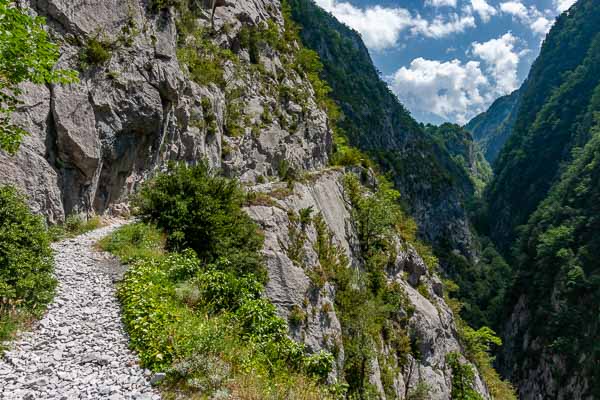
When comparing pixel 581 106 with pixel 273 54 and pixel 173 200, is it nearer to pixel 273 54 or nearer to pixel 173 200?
pixel 273 54

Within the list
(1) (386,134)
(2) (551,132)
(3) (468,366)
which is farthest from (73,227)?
(2) (551,132)

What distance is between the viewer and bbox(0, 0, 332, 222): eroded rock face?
442 inches

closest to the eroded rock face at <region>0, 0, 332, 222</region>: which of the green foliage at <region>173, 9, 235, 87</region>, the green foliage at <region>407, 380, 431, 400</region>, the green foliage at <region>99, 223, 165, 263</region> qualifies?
the green foliage at <region>173, 9, 235, 87</region>

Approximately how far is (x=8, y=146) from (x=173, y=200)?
4775 millimetres

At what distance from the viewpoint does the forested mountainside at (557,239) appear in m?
44.5

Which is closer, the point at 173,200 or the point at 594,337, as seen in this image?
the point at 173,200

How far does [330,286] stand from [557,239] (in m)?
57.3

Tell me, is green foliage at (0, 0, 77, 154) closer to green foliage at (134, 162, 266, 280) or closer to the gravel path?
the gravel path

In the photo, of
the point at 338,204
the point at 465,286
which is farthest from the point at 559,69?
the point at 338,204

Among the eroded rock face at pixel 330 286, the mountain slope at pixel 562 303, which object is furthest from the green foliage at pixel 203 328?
the mountain slope at pixel 562 303

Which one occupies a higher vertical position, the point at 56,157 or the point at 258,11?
the point at 258,11

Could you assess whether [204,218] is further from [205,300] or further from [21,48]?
[21,48]

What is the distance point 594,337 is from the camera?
42062 millimetres

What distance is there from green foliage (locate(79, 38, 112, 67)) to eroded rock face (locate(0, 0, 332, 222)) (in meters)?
0.11
